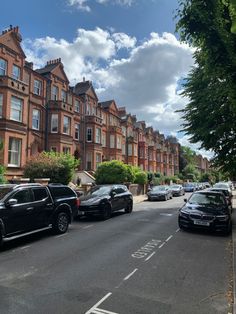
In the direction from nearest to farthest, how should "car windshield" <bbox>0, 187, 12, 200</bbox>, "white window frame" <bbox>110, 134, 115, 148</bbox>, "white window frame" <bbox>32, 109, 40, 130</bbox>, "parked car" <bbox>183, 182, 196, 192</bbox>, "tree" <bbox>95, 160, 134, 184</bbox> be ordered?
"car windshield" <bbox>0, 187, 12, 200</bbox> → "tree" <bbox>95, 160, 134, 184</bbox> → "white window frame" <bbox>32, 109, 40, 130</bbox> → "white window frame" <bbox>110, 134, 115, 148</bbox> → "parked car" <bbox>183, 182, 196, 192</bbox>

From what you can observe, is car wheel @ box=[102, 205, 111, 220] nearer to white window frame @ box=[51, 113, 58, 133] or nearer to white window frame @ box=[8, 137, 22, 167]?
white window frame @ box=[8, 137, 22, 167]

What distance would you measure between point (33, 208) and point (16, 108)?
1615 centimetres

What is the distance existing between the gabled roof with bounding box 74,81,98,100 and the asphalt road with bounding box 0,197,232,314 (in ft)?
92.9

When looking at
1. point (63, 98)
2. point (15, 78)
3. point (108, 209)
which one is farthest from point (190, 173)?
point (108, 209)

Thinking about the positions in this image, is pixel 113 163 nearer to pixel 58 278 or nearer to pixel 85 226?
pixel 85 226

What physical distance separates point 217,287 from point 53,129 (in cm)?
2569

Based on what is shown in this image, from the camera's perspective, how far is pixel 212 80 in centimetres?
1534

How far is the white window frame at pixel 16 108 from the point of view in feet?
76.1

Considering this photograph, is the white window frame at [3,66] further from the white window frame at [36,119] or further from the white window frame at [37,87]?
the white window frame at [36,119]

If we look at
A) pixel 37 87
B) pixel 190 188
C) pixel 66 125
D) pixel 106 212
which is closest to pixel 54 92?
pixel 37 87

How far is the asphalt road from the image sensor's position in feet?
15.5

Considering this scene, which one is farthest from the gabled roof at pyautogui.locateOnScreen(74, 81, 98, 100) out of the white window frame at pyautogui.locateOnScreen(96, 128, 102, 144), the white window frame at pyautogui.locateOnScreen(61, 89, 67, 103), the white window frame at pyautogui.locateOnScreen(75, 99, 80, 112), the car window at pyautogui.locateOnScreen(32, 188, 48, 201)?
the car window at pyautogui.locateOnScreen(32, 188, 48, 201)

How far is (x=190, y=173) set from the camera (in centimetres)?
7950

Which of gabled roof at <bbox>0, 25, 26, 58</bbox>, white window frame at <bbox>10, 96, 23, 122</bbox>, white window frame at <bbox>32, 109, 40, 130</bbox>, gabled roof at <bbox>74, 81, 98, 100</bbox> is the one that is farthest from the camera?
gabled roof at <bbox>74, 81, 98, 100</bbox>
